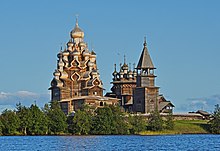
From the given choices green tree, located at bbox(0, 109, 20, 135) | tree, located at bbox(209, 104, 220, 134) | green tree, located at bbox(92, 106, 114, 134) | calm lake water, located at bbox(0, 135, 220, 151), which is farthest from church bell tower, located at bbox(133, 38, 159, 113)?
calm lake water, located at bbox(0, 135, 220, 151)

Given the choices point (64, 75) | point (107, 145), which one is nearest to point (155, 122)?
point (64, 75)

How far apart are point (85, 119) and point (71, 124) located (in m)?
3.88

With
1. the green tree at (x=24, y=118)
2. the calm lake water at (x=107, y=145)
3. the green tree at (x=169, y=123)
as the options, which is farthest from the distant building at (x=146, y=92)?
the calm lake water at (x=107, y=145)

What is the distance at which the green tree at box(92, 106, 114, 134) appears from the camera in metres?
96.6

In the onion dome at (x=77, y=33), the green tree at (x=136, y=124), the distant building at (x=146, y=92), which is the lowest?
the green tree at (x=136, y=124)

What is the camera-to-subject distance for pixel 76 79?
119250 millimetres

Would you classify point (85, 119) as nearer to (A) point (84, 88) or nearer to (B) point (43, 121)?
(B) point (43, 121)

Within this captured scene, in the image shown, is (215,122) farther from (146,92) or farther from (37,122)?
(37,122)

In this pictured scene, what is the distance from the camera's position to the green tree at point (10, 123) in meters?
94.6

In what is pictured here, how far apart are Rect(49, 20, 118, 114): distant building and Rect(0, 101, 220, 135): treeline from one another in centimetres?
1423

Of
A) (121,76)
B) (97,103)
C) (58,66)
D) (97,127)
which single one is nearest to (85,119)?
(97,127)

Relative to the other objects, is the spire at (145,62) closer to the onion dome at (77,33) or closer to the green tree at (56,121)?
the onion dome at (77,33)

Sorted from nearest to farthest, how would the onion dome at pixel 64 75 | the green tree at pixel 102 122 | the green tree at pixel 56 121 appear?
the green tree at pixel 102 122
the green tree at pixel 56 121
the onion dome at pixel 64 75

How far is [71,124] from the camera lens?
326ft
